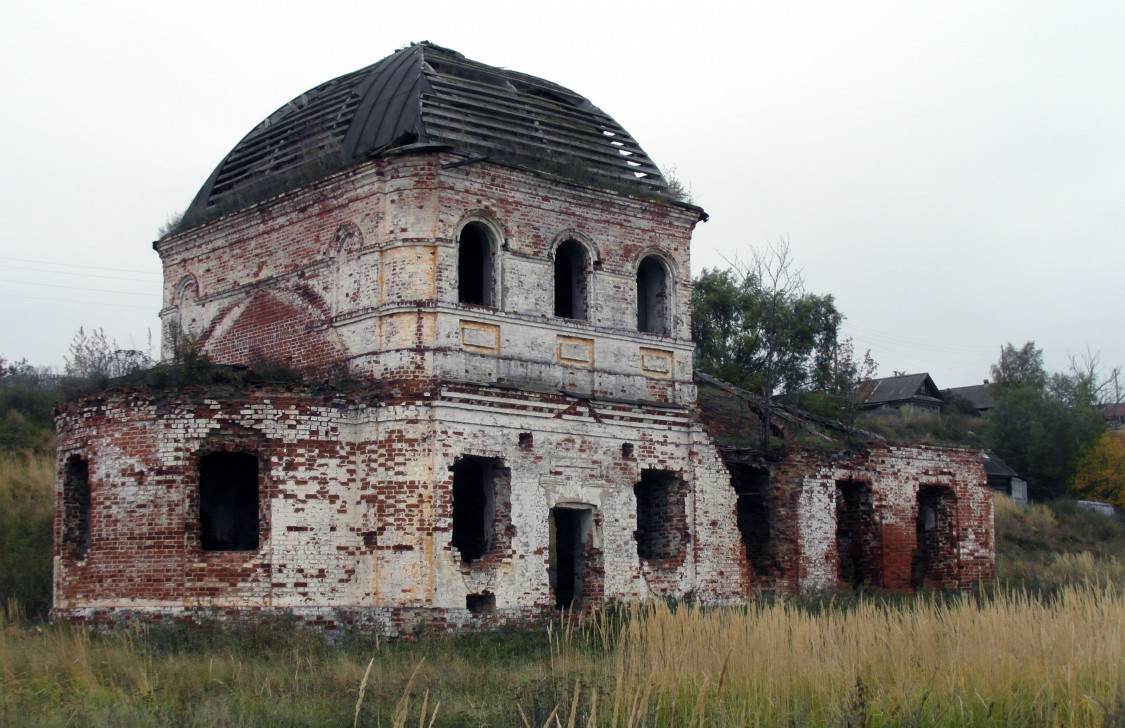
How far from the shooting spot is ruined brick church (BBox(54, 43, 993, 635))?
16.3m

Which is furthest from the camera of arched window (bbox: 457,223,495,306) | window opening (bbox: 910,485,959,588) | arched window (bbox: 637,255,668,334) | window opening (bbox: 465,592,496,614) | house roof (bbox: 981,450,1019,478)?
house roof (bbox: 981,450,1019,478)

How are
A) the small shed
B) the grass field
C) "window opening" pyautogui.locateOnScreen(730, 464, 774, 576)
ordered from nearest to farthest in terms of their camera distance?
the grass field, "window opening" pyautogui.locateOnScreen(730, 464, 774, 576), the small shed

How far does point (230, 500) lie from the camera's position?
60.6 ft

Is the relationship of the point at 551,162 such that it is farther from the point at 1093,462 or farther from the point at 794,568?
the point at 1093,462

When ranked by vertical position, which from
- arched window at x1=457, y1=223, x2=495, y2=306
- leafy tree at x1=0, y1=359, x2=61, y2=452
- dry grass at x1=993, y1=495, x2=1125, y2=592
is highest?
arched window at x1=457, y1=223, x2=495, y2=306

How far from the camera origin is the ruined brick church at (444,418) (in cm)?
1634

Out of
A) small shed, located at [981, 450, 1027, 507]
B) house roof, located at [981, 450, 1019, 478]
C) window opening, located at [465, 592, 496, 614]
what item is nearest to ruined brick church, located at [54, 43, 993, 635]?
window opening, located at [465, 592, 496, 614]

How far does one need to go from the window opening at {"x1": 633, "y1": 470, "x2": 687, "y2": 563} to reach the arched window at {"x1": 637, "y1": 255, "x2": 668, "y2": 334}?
233 cm

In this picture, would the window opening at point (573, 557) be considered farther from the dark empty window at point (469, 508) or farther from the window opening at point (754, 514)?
the window opening at point (754, 514)

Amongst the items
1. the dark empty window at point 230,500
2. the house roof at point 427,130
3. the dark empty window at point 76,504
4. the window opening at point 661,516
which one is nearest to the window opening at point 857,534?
the window opening at point 661,516

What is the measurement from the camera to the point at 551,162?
1912 cm

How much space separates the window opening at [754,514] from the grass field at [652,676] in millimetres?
6529

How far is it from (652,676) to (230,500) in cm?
1088

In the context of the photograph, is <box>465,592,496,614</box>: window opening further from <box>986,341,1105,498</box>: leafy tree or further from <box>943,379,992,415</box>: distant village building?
<box>943,379,992,415</box>: distant village building
